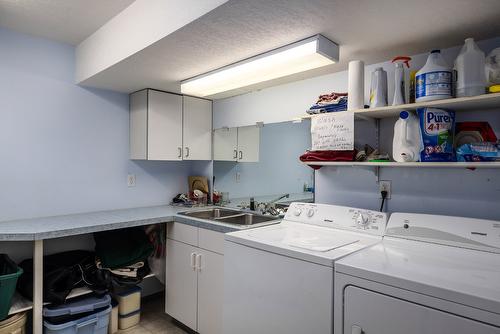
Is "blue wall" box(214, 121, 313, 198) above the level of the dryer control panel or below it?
above

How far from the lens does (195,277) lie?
7.73ft

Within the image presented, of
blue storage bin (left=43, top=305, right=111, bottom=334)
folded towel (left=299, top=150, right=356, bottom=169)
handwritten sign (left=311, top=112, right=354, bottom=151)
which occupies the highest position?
handwritten sign (left=311, top=112, right=354, bottom=151)

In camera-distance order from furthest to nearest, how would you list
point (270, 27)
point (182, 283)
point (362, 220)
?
point (182, 283) < point (362, 220) < point (270, 27)

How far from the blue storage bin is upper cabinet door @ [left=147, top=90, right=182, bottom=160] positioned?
1311 mm

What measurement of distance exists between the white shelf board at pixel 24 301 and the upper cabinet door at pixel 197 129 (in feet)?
4.61

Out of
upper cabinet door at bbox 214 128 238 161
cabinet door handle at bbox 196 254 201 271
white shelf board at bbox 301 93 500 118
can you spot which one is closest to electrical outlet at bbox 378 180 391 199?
white shelf board at bbox 301 93 500 118

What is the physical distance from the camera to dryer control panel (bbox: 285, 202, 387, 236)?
5.75 ft

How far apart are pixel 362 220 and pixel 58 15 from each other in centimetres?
243

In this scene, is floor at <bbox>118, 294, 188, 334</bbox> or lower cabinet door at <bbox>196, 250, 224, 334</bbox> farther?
floor at <bbox>118, 294, 188, 334</bbox>

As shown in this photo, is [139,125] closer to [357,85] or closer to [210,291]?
[210,291]

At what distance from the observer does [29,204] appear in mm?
2424

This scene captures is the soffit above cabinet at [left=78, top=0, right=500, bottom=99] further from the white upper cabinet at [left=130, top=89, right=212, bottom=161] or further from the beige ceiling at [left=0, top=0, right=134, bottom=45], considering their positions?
the white upper cabinet at [left=130, top=89, right=212, bottom=161]

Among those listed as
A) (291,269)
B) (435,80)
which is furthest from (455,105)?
(291,269)

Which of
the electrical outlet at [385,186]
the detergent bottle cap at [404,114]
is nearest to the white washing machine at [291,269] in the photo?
the electrical outlet at [385,186]
